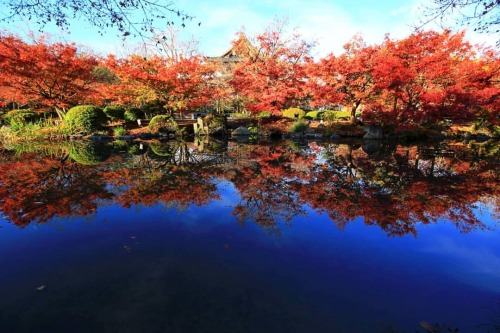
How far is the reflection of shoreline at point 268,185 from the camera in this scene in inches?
215

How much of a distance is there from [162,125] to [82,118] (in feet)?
15.6

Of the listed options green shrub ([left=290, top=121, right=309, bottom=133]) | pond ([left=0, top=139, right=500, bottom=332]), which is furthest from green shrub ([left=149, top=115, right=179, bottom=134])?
pond ([left=0, top=139, right=500, bottom=332])

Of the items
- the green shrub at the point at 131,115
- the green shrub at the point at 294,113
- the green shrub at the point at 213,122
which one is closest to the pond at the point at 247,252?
the green shrub at the point at 213,122

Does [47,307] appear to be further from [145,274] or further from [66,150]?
[66,150]

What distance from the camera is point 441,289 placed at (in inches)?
124

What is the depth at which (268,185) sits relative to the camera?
7.41 meters

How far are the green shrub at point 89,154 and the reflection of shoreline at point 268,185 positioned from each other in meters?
0.04

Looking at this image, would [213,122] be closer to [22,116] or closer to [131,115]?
[131,115]

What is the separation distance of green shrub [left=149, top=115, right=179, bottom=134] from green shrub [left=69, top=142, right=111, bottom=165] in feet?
17.0

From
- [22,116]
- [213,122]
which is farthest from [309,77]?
[22,116]

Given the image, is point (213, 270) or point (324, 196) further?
point (324, 196)

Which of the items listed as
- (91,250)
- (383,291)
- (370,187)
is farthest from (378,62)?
(91,250)

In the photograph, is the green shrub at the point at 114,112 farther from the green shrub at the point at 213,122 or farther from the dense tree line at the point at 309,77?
the green shrub at the point at 213,122

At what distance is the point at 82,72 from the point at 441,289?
63.3 ft
